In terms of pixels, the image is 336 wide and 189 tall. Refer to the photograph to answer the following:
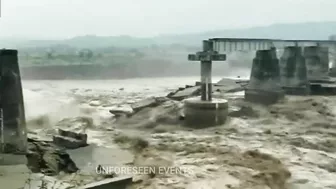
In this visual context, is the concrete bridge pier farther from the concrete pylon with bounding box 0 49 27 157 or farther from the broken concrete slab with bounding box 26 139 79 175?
the concrete pylon with bounding box 0 49 27 157

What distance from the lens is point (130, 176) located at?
10.2m

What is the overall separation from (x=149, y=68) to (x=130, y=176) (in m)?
43.7

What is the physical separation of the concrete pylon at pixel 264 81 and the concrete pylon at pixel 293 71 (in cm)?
316

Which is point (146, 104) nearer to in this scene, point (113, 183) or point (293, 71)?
point (293, 71)

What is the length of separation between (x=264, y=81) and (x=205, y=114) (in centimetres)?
707

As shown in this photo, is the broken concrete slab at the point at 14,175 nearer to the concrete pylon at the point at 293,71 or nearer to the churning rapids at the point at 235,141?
the churning rapids at the point at 235,141

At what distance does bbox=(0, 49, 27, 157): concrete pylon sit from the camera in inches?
444

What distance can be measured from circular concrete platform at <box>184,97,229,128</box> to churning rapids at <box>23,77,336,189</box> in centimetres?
41

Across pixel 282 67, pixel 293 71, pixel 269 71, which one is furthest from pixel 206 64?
pixel 282 67

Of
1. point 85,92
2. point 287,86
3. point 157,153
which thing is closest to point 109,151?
point 157,153

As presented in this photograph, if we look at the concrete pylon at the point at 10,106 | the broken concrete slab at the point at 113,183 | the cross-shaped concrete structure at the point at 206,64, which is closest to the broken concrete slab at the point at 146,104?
the cross-shaped concrete structure at the point at 206,64

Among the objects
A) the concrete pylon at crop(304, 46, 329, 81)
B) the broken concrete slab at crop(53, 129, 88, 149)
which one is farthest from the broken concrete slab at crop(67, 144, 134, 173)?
the concrete pylon at crop(304, 46, 329, 81)

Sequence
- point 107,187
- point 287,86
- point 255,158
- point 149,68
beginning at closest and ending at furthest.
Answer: point 107,187, point 255,158, point 287,86, point 149,68

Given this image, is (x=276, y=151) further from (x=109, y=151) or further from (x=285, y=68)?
(x=285, y=68)
